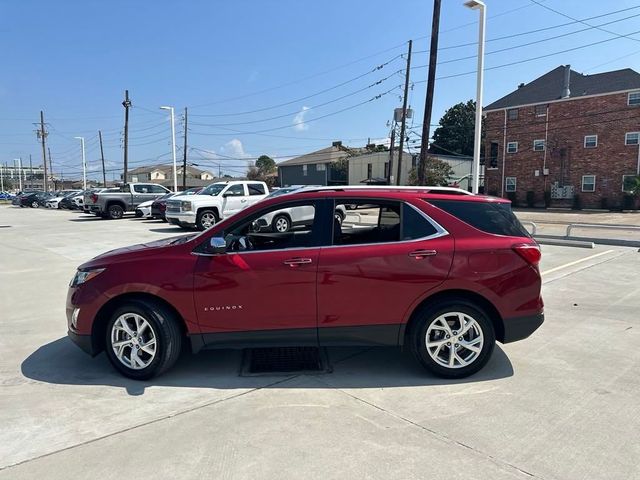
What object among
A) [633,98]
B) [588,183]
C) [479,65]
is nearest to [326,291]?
[479,65]

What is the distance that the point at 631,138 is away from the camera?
33.8m

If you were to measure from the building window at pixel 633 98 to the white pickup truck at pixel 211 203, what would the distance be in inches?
1192

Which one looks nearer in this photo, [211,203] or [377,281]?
[377,281]

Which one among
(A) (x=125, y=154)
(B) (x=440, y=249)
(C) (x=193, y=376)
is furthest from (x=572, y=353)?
(A) (x=125, y=154)

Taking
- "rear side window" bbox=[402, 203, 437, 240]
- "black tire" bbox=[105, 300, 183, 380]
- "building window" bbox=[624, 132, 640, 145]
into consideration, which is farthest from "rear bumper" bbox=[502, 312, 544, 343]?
"building window" bbox=[624, 132, 640, 145]

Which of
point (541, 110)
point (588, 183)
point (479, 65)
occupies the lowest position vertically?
point (588, 183)

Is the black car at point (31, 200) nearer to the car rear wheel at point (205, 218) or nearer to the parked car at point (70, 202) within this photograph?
the parked car at point (70, 202)

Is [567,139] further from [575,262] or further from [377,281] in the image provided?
[377,281]

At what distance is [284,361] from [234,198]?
13274 millimetres

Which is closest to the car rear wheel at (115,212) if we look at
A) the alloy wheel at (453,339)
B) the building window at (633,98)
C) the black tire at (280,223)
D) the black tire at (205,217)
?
the black tire at (205,217)

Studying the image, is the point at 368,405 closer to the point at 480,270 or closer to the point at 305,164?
the point at 480,270

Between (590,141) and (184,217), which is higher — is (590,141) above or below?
above

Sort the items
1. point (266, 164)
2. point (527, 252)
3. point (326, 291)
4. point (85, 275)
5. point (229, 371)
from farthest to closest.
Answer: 1. point (266, 164)
2. point (229, 371)
3. point (85, 275)
4. point (527, 252)
5. point (326, 291)

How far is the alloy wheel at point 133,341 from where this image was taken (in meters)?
4.09
